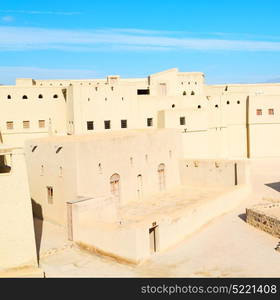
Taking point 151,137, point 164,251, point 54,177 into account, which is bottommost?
point 164,251

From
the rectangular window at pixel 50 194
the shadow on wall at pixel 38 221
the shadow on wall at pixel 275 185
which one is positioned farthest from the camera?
the shadow on wall at pixel 275 185

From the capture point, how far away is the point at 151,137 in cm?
2192

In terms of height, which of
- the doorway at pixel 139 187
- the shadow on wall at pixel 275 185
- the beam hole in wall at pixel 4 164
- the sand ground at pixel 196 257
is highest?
the beam hole in wall at pixel 4 164

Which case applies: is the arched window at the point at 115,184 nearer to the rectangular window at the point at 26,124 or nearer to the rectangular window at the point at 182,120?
the rectangular window at the point at 182,120

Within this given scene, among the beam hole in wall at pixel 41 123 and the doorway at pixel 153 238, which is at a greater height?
the beam hole in wall at pixel 41 123

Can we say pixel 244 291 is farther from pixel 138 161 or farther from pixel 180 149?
pixel 180 149

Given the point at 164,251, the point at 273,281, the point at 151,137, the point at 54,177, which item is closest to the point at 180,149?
the point at 151,137

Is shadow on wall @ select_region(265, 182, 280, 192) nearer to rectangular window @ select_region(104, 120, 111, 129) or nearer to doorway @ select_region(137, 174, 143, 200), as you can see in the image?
doorway @ select_region(137, 174, 143, 200)

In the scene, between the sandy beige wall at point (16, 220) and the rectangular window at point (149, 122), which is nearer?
the sandy beige wall at point (16, 220)

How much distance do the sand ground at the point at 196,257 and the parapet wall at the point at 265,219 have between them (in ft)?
0.73

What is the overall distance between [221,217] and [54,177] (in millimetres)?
7654

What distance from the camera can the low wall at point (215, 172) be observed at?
72.0ft

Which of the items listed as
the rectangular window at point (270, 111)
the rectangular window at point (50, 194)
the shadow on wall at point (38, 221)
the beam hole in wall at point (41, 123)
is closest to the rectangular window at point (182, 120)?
the beam hole in wall at point (41, 123)

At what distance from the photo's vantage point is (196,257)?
1374 cm
